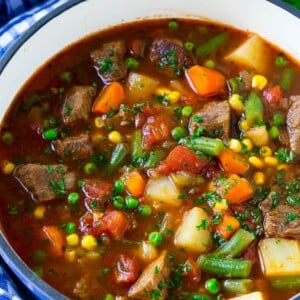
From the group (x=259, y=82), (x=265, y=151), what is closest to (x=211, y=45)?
(x=259, y=82)

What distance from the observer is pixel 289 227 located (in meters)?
4.50

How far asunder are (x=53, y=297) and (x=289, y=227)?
146cm

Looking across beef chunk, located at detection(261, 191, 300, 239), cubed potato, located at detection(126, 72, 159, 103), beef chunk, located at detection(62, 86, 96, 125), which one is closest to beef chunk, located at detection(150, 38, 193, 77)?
cubed potato, located at detection(126, 72, 159, 103)

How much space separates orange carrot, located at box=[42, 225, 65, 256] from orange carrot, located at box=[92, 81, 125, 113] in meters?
0.91

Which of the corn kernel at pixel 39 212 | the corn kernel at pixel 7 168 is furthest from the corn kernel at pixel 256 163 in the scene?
the corn kernel at pixel 7 168

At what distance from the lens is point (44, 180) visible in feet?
15.1

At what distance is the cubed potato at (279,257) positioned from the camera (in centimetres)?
438

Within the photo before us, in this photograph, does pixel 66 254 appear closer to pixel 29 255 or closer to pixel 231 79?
pixel 29 255

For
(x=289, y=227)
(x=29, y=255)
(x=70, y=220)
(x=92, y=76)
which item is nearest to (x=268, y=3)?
(x=92, y=76)

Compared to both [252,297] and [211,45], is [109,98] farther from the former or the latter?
[252,297]

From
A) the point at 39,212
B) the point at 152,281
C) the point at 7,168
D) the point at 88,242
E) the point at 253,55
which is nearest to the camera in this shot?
the point at 152,281

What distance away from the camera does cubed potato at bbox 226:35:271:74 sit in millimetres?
5312

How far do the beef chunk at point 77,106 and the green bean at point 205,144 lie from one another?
657 millimetres

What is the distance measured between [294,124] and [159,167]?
95cm
